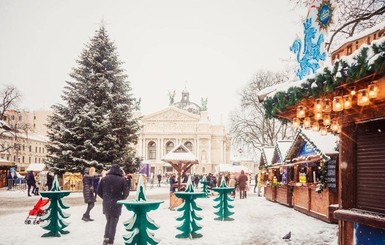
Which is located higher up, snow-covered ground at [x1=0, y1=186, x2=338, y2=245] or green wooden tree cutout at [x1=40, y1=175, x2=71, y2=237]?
green wooden tree cutout at [x1=40, y1=175, x2=71, y2=237]

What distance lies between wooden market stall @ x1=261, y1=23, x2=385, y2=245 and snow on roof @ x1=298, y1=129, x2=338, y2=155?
22.3ft

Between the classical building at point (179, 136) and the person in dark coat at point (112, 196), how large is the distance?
261 feet

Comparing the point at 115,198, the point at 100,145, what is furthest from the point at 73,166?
the point at 115,198

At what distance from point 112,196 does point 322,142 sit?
9.00m

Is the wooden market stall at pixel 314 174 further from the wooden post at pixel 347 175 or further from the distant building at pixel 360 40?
the distant building at pixel 360 40

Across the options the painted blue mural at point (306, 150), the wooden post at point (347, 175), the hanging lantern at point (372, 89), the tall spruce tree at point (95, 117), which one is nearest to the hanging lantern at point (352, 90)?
the hanging lantern at point (372, 89)

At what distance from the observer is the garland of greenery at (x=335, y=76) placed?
428 cm

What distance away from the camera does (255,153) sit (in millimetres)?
41938

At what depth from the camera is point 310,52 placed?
7027 millimetres

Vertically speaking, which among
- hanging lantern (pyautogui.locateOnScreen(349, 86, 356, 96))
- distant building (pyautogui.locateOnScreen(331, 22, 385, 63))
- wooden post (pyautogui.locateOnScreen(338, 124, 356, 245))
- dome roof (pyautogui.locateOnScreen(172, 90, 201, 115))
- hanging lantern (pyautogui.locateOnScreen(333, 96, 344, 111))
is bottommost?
wooden post (pyautogui.locateOnScreen(338, 124, 356, 245))

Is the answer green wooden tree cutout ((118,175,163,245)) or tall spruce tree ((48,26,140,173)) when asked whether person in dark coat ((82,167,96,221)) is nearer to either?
green wooden tree cutout ((118,175,163,245))

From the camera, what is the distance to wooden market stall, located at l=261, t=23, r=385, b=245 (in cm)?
484

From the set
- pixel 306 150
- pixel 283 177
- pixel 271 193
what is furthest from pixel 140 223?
pixel 271 193

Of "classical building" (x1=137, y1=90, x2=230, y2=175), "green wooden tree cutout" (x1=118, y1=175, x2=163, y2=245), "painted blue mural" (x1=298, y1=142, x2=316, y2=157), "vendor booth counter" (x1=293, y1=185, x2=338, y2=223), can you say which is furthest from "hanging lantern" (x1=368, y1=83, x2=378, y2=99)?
"classical building" (x1=137, y1=90, x2=230, y2=175)
